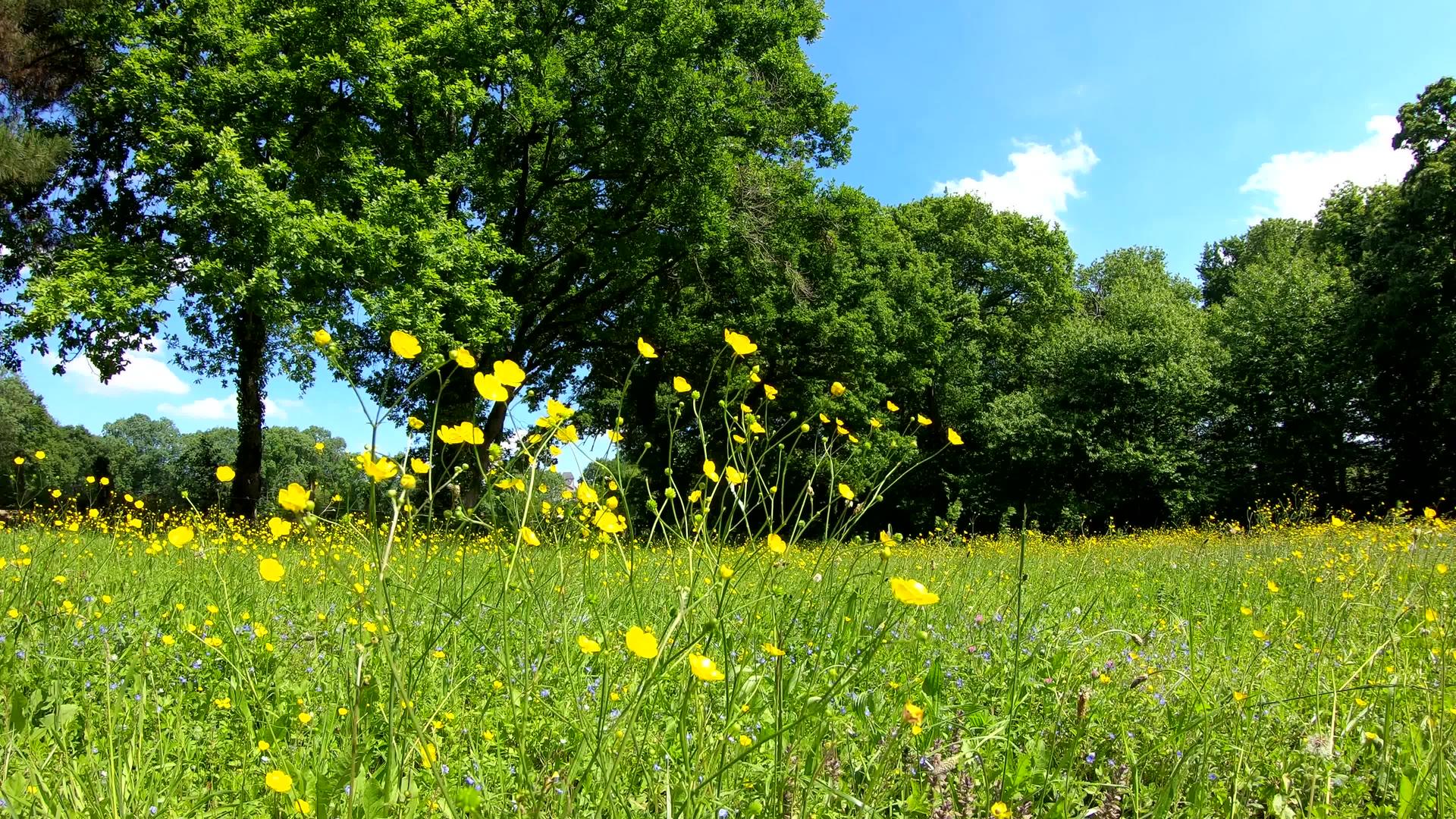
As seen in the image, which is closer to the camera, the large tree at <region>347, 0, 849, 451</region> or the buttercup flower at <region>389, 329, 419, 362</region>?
the buttercup flower at <region>389, 329, 419, 362</region>

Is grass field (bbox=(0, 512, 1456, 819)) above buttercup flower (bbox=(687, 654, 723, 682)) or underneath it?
underneath

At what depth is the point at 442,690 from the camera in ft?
6.76

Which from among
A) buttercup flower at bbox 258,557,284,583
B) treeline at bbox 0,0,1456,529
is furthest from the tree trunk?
buttercup flower at bbox 258,557,284,583

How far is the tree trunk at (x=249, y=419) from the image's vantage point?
468 inches

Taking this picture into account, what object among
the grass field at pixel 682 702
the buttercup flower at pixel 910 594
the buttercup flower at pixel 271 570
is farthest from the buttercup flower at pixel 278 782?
the buttercup flower at pixel 910 594

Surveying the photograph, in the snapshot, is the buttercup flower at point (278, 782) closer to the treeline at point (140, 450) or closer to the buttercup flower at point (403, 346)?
the buttercup flower at point (403, 346)

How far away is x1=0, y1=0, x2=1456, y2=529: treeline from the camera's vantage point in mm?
9812

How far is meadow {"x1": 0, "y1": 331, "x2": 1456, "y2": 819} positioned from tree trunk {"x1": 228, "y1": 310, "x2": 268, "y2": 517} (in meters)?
9.90

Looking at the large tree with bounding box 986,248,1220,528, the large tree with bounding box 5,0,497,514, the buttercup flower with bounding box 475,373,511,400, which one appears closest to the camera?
the buttercup flower with bounding box 475,373,511,400

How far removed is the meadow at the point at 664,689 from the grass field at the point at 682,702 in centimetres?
1

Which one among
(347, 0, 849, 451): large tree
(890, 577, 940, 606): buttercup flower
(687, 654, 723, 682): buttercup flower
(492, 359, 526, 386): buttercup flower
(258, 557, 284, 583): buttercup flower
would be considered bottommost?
(687, 654, 723, 682): buttercup flower

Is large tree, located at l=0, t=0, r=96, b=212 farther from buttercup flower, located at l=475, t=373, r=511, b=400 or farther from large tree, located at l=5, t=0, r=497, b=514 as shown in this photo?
buttercup flower, located at l=475, t=373, r=511, b=400

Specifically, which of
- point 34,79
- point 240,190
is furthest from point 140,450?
point 240,190

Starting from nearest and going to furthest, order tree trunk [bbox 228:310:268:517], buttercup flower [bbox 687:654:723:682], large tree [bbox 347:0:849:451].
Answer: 1. buttercup flower [bbox 687:654:723:682]
2. large tree [bbox 347:0:849:451]
3. tree trunk [bbox 228:310:268:517]
